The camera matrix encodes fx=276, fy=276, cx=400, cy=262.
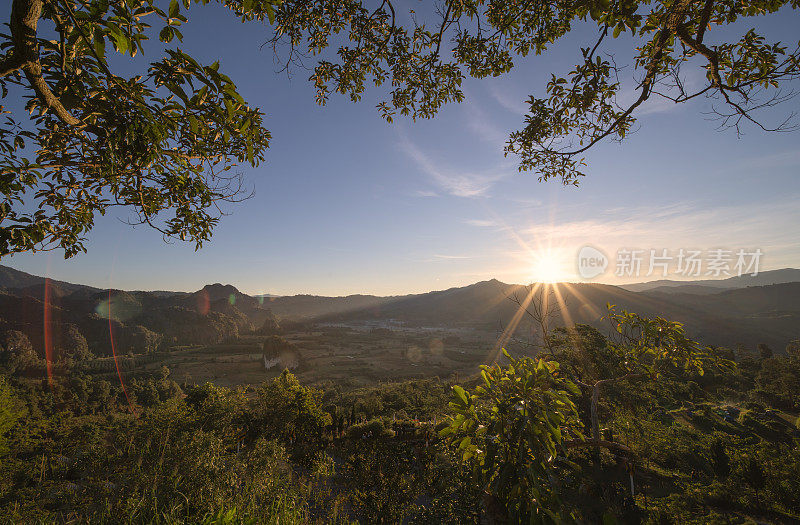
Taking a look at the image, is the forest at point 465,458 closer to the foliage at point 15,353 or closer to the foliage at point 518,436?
the foliage at point 518,436

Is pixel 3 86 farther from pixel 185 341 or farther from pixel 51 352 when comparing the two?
pixel 185 341

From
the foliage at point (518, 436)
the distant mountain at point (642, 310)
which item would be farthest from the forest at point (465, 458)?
the distant mountain at point (642, 310)

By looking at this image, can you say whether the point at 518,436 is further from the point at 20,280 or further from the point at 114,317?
the point at 20,280

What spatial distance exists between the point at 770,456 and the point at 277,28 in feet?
47.8

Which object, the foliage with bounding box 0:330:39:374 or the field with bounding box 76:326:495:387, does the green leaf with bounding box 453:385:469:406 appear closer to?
the field with bounding box 76:326:495:387

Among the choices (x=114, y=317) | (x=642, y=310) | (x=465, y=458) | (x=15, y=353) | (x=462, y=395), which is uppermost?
(x=462, y=395)

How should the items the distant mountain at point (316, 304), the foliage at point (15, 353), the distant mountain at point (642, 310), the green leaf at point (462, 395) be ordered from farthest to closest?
the distant mountain at point (316, 304), the distant mountain at point (642, 310), the foliage at point (15, 353), the green leaf at point (462, 395)

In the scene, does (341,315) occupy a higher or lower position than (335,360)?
lower

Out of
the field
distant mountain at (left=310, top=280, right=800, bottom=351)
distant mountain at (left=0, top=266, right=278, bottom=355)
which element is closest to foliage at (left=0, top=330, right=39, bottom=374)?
distant mountain at (left=0, top=266, right=278, bottom=355)

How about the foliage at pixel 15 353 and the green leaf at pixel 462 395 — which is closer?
the green leaf at pixel 462 395

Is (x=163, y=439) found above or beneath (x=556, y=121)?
beneath

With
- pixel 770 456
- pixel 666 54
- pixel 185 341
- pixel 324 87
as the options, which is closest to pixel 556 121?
pixel 666 54

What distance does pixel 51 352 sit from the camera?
51.4 m

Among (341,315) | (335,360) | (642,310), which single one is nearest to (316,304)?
(341,315)
